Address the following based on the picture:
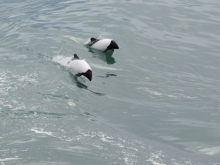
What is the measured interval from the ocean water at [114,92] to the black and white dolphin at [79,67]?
0.22 meters

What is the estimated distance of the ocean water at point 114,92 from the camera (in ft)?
27.3

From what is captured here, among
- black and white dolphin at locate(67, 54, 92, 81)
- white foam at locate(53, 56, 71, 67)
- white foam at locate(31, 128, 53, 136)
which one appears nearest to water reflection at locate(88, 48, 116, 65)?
white foam at locate(53, 56, 71, 67)

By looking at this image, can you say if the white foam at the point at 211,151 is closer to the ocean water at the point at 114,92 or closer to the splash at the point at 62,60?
the ocean water at the point at 114,92

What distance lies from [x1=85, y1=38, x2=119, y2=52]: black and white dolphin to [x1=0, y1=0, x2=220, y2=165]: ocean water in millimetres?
284

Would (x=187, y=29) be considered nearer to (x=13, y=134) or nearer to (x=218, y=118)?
(x=218, y=118)

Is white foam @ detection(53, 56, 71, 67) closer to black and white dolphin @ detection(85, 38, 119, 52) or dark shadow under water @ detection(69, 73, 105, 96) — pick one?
dark shadow under water @ detection(69, 73, 105, 96)

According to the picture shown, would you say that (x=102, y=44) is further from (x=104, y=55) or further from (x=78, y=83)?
(x=78, y=83)

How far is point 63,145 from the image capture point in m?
8.31

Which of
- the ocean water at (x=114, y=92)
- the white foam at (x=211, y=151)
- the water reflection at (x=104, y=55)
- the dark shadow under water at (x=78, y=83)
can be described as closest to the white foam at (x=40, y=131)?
the ocean water at (x=114, y=92)

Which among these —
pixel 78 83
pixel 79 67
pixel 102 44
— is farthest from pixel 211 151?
pixel 102 44

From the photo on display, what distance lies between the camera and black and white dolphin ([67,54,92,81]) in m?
11.7

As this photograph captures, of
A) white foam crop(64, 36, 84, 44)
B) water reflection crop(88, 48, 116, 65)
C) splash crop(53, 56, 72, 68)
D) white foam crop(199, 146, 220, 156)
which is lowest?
white foam crop(199, 146, 220, 156)

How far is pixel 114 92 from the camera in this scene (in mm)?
11297

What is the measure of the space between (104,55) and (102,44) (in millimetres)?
459
